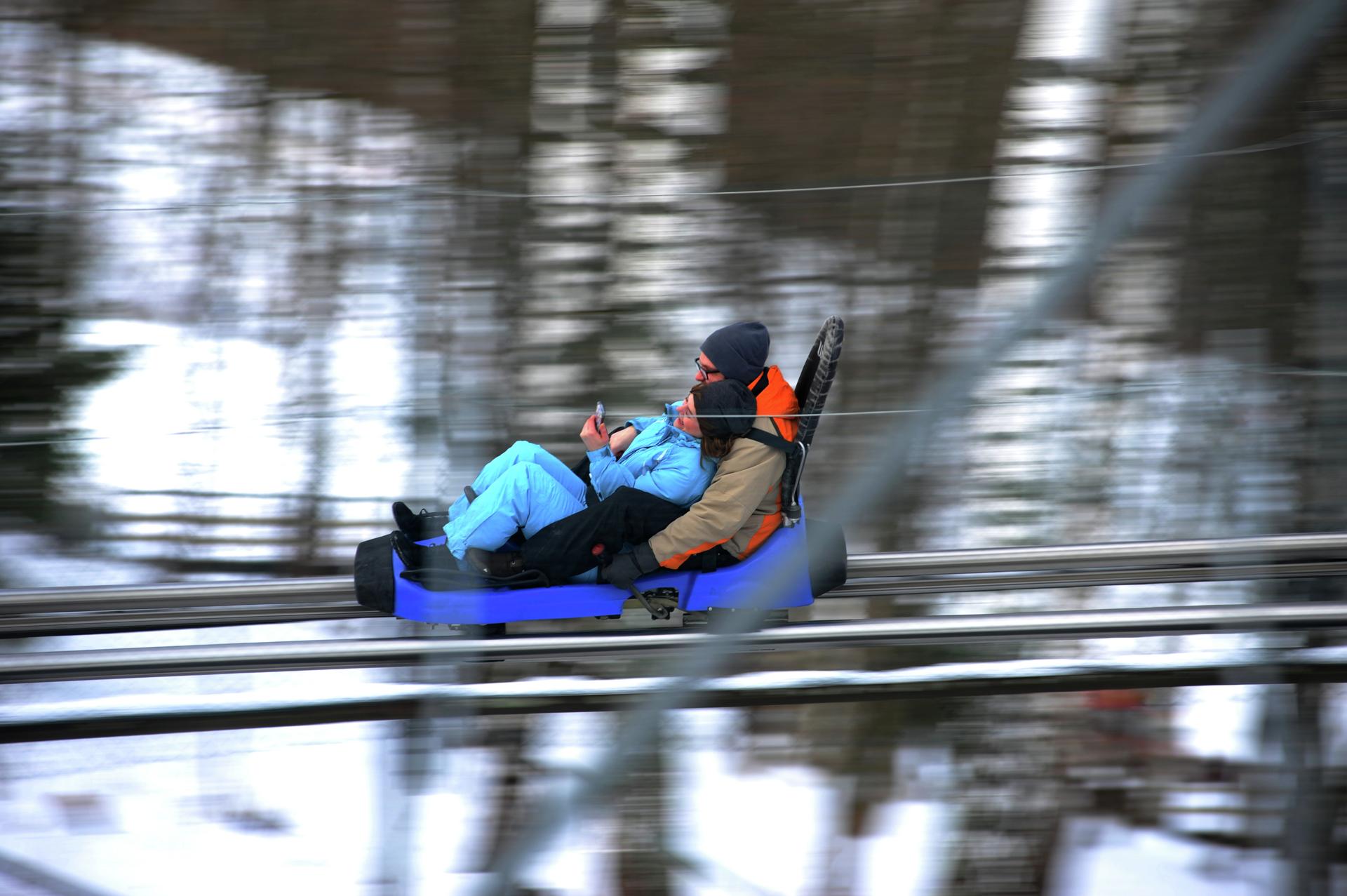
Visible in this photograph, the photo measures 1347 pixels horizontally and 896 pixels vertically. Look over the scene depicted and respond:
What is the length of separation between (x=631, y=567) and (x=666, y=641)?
207mm

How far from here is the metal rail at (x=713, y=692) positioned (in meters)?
2.28

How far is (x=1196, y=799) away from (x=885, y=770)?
2.76ft

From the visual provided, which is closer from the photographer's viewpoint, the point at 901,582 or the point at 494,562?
the point at 494,562

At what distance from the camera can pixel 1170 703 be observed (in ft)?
9.19

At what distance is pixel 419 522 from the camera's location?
2264 mm

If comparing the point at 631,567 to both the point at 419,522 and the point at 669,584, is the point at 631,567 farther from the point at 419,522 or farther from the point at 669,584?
the point at 419,522

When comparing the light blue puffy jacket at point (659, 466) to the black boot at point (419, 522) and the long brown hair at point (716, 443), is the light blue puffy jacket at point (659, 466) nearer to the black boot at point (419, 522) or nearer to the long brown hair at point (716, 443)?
the long brown hair at point (716, 443)

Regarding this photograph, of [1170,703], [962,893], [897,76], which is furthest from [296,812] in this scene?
[897,76]

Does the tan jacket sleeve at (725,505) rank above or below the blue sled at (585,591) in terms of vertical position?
above

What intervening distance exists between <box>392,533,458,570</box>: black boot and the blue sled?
0.9 inches

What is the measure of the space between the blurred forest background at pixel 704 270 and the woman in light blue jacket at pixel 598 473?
0.31m

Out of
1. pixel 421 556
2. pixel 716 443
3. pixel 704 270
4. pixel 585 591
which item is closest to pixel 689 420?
pixel 716 443

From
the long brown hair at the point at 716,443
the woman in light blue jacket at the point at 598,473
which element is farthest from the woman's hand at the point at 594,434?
the long brown hair at the point at 716,443

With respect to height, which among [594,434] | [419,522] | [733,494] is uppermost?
[594,434]
